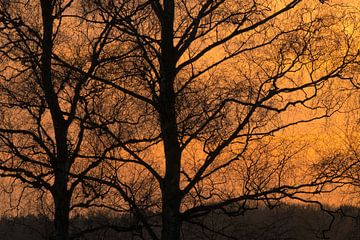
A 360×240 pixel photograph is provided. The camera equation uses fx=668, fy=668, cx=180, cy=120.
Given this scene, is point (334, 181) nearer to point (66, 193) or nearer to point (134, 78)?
point (134, 78)

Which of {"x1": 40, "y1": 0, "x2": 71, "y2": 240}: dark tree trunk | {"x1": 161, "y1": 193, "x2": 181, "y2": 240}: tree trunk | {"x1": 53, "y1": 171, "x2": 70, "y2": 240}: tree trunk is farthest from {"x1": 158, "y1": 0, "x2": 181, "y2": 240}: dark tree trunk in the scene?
{"x1": 53, "y1": 171, "x2": 70, "y2": 240}: tree trunk

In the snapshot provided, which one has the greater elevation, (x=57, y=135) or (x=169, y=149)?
(x=57, y=135)

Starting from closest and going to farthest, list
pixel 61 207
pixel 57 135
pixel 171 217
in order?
1. pixel 171 217
2. pixel 61 207
3. pixel 57 135

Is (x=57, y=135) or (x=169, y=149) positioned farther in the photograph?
→ (x=57, y=135)

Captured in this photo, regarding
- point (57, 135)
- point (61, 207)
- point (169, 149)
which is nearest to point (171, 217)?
point (169, 149)

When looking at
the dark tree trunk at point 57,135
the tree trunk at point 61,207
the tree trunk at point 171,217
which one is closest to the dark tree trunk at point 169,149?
the tree trunk at point 171,217

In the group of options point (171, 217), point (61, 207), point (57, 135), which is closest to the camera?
point (171, 217)

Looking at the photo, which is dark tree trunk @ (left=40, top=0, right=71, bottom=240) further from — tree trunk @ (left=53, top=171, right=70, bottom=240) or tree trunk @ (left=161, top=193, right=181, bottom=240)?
tree trunk @ (left=161, top=193, right=181, bottom=240)

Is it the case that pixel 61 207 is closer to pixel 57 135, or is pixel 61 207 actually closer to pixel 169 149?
pixel 57 135

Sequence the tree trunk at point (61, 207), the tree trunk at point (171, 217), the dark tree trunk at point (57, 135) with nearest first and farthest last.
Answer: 1. the tree trunk at point (171, 217)
2. the dark tree trunk at point (57, 135)
3. the tree trunk at point (61, 207)

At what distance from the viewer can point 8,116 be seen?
18156mm

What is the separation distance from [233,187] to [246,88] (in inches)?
98.1

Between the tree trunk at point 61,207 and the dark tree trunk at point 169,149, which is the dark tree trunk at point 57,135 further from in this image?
the dark tree trunk at point 169,149

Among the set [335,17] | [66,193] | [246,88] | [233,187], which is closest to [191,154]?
[233,187]
